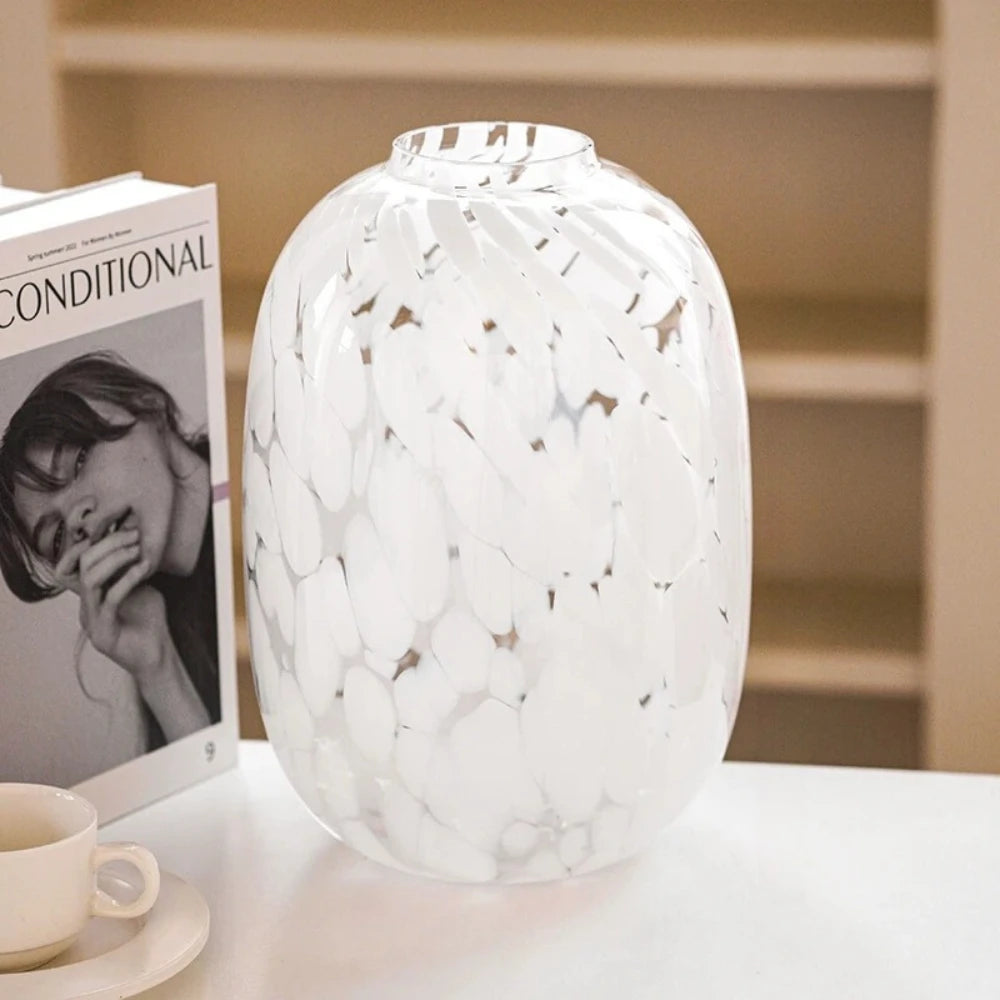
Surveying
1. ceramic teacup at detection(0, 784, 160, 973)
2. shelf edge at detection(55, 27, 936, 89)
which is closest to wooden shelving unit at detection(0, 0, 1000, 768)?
shelf edge at detection(55, 27, 936, 89)

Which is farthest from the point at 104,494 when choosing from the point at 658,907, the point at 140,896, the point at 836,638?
the point at 836,638

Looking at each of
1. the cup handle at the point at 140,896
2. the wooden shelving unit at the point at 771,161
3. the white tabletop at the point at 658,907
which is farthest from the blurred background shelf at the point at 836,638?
the cup handle at the point at 140,896

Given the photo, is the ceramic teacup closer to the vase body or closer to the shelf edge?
the vase body

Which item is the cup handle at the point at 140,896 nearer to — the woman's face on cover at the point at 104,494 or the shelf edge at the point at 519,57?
the woman's face on cover at the point at 104,494

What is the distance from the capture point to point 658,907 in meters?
0.71

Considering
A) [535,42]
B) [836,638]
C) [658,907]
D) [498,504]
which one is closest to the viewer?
[498,504]

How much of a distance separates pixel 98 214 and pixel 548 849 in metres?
0.33

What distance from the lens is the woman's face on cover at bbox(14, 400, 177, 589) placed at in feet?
2.35

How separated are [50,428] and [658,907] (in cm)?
34

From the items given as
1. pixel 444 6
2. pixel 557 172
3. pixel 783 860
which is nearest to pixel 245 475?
pixel 557 172

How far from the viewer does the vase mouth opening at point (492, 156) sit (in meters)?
0.65

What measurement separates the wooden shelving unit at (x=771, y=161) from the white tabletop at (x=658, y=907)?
28.8 inches

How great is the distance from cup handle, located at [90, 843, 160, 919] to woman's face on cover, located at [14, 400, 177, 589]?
14 cm

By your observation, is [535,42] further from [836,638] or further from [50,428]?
[50,428]
